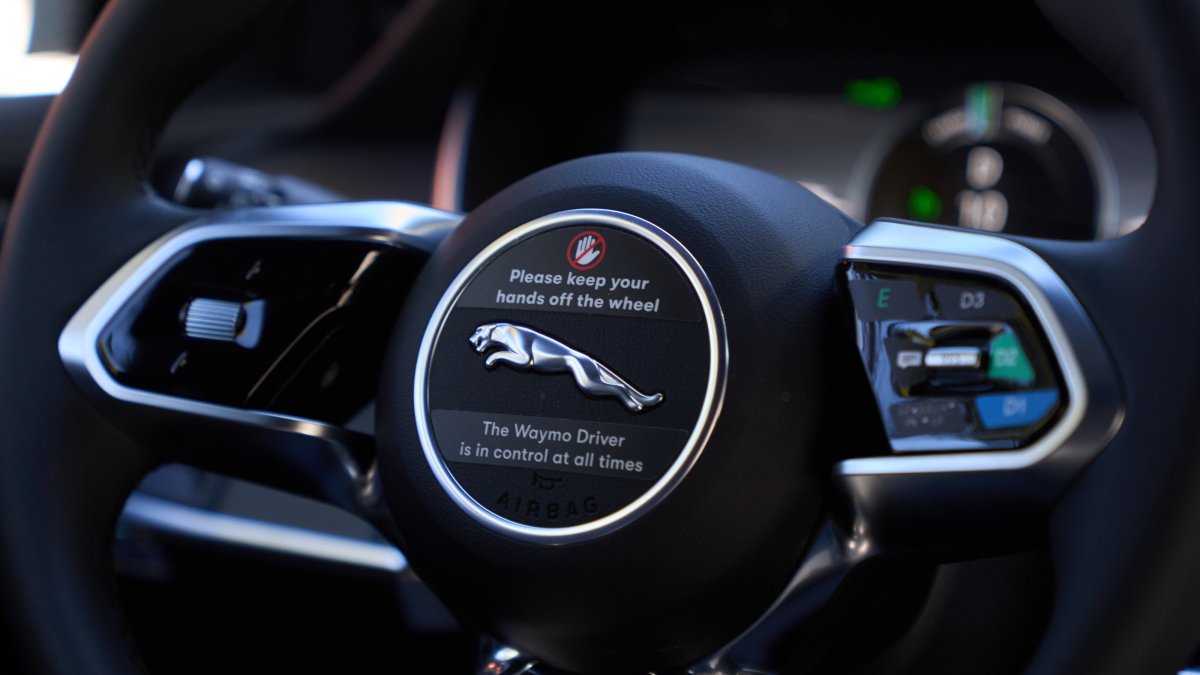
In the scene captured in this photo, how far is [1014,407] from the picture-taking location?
0.61 meters

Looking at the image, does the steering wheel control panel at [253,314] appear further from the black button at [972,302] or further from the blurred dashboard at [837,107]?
the blurred dashboard at [837,107]

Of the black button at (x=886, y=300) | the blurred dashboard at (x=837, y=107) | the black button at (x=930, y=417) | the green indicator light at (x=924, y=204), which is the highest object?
the blurred dashboard at (x=837, y=107)

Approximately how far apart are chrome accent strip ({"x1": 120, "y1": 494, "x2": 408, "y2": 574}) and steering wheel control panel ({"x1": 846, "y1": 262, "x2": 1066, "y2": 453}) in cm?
56

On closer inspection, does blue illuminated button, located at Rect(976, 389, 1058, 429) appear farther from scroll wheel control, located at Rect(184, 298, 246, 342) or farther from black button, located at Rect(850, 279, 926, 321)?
scroll wheel control, located at Rect(184, 298, 246, 342)

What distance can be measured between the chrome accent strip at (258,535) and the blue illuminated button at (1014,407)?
0.60m

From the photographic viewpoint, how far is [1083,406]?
58 centimetres

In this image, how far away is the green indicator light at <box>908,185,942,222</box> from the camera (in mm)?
1812

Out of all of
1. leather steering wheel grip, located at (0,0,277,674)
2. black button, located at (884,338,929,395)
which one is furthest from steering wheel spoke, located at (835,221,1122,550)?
leather steering wheel grip, located at (0,0,277,674)

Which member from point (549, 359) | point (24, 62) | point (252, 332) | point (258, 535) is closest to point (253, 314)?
point (252, 332)

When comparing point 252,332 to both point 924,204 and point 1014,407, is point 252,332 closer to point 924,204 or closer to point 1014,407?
point 1014,407

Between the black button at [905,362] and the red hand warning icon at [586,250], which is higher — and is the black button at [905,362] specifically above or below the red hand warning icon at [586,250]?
below

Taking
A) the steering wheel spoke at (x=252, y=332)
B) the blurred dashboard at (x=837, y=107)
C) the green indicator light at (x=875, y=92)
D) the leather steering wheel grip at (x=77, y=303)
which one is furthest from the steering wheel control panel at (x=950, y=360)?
the green indicator light at (x=875, y=92)

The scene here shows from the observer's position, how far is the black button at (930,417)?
2.05 ft

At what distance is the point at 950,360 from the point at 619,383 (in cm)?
17
